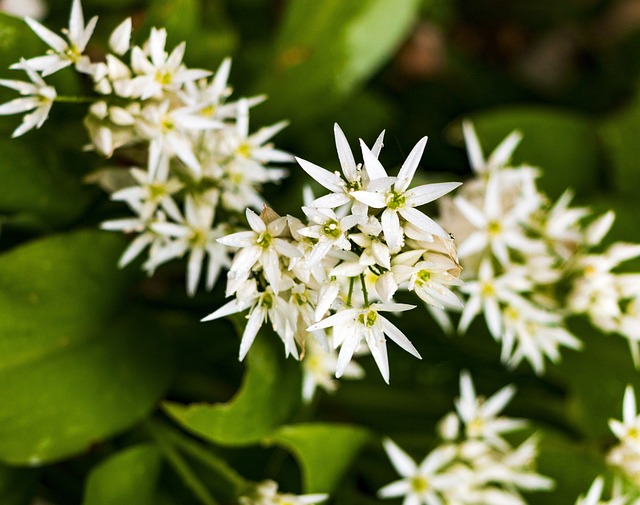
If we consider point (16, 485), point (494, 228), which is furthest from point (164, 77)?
point (16, 485)

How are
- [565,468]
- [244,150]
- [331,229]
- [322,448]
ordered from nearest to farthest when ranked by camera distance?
[331,229] → [244,150] → [322,448] → [565,468]

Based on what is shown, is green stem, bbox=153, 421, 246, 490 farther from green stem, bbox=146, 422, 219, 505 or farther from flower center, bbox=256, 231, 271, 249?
flower center, bbox=256, 231, 271, 249

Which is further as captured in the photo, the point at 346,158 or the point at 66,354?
the point at 66,354

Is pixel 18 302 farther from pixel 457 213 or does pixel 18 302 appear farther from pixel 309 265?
pixel 457 213

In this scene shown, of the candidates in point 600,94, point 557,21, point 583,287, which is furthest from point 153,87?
point 557,21

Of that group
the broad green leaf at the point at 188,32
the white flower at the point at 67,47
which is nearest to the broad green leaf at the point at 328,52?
the broad green leaf at the point at 188,32

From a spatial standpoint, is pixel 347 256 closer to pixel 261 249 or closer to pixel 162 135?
pixel 261 249
